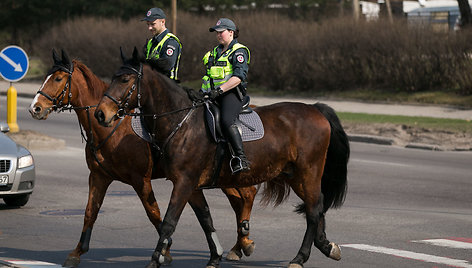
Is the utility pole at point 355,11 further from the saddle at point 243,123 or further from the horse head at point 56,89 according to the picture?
the saddle at point 243,123

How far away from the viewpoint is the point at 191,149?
29.0ft

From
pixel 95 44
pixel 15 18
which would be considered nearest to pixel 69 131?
pixel 95 44

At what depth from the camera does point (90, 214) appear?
958 cm

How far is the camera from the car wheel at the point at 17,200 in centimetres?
1326

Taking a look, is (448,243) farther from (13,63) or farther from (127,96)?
(13,63)

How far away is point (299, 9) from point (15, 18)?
2546 cm

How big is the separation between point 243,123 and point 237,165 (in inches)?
19.0

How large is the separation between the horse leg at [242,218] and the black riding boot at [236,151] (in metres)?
1.14

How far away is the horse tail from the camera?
9961mm

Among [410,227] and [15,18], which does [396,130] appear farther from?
[15,18]

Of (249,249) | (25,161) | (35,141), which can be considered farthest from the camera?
(35,141)

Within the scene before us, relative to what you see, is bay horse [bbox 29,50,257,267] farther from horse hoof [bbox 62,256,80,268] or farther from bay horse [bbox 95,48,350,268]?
bay horse [bbox 95,48,350,268]

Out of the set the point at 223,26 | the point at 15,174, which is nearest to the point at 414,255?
the point at 223,26

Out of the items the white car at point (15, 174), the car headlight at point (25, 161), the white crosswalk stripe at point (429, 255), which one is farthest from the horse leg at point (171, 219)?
the car headlight at point (25, 161)
